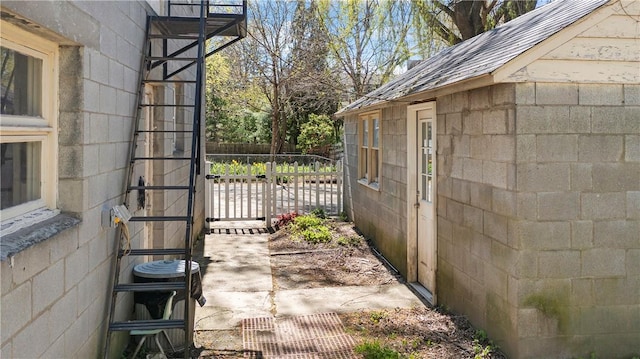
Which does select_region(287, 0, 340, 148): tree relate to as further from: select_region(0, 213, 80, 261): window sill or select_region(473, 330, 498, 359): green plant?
select_region(0, 213, 80, 261): window sill

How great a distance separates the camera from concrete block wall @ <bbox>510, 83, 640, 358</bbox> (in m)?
4.36

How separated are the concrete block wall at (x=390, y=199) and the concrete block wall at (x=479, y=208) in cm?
137

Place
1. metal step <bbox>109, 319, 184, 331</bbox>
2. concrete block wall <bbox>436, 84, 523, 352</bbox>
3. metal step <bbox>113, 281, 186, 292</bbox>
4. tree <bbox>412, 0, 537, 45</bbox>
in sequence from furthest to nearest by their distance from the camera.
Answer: tree <bbox>412, 0, 537, 45</bbox>, concrete block wall <bbox>436, 84, 523, 352</bbox>, metal step <bbox>113, 281, 186, 292</bbox>, metal step <bbox>109, 319, 184, 331</bbox>

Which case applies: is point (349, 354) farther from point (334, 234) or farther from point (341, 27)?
point (341, 27)

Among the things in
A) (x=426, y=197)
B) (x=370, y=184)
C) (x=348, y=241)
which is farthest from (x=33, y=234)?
(x=370, y=184)

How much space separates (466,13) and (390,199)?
1083 centimetres

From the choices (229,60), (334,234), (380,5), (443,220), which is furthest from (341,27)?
(443,220)

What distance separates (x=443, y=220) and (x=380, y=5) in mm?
16630

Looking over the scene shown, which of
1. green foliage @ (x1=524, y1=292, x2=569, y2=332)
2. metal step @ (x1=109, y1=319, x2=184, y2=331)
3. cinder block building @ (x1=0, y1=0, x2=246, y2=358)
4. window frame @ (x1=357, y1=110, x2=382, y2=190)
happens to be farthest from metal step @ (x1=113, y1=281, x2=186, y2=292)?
window frame @ (x1=357, y1=110, x2=382, y2=190)

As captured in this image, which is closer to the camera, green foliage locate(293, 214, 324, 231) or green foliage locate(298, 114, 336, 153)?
green foliage locate(293, 214, 324, 231)

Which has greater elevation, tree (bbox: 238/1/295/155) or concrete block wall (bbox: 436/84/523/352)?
tree (bbox: 238/1/295/155)

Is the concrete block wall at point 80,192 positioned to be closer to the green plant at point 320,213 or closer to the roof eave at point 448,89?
the roof eave at point 448,89

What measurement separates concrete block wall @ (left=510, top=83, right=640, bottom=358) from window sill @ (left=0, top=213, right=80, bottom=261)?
3.63 metres

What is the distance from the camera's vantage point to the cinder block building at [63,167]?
261cm
